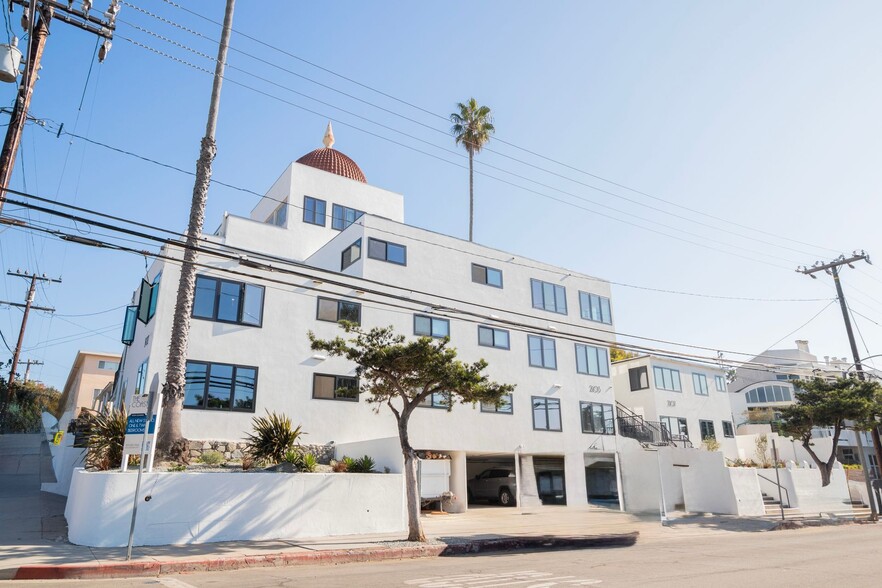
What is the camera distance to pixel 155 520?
12922 mm

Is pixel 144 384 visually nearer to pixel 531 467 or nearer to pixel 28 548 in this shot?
pixel 28 548

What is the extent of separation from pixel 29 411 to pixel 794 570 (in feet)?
219

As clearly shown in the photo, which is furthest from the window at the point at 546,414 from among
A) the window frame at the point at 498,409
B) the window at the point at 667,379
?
the window at the point at 667,379

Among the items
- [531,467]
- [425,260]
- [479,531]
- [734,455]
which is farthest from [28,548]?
[734,455]

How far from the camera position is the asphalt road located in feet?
31.1

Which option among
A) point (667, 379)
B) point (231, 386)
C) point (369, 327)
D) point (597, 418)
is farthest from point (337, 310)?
point (667, 379)

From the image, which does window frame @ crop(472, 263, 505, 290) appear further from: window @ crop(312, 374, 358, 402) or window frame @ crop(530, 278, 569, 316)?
window @ crop(312, 374, 358, 402)

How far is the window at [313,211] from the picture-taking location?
29328 millimetres

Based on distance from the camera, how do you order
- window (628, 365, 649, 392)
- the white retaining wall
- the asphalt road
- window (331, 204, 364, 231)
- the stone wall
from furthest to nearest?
1. window (628, 365, 649, 392)
2. window (331, 204, 364, 231)
3. the stone wall
4. the white retaining wall
5. the asphalt road

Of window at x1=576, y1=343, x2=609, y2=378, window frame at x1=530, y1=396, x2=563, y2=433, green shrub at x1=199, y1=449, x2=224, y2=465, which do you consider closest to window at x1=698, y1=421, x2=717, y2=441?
window at x1=576, y1=343, x2=609, y2=378

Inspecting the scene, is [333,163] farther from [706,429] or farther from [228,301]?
[706,429]

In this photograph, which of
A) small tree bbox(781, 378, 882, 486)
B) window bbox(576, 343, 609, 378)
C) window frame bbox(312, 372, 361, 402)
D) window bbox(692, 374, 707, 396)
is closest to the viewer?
window frame bbox(312, 372, 361, 402)

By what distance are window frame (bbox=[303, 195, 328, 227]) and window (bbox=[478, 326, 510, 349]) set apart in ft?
32.2

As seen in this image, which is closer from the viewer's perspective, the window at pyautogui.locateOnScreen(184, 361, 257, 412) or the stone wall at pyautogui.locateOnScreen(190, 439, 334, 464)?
the stone wall at pyautogui.locateOnScreen(190, 439, 334, 464)
